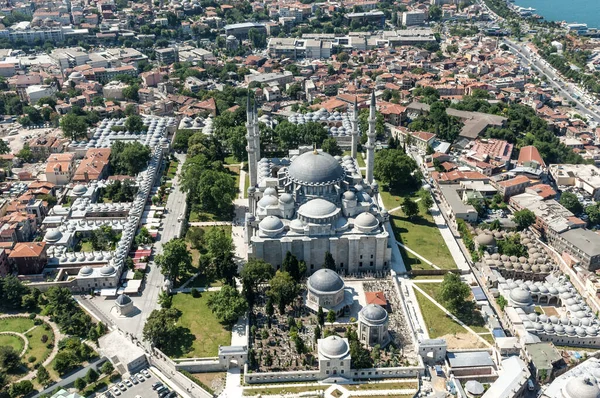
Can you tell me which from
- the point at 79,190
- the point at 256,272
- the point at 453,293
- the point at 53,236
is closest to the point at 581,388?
the point at 453,293

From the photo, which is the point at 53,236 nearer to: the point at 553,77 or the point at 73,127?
the point at 73,127

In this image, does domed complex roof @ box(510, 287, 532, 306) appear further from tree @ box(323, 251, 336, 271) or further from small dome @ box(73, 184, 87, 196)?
small dome @ box(73, 184, 87, 196)

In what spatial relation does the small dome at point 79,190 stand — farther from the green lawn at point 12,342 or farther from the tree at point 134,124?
the green lawn at point 12,342

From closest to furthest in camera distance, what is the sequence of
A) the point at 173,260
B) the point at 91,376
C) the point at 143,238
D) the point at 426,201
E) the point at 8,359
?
the point at 91,376
the point at 8,359
the point at 173,260
the point at 143,238
the point at 426,201

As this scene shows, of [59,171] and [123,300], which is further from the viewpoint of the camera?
[59,171]

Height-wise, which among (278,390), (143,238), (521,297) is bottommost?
(278,390)

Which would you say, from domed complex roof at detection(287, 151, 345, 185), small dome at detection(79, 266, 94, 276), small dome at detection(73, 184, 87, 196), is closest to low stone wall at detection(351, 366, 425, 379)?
domed complex roof at detection(287, 151, 345, 185)

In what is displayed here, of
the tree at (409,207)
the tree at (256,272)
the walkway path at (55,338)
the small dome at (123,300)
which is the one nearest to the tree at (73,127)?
the walkway path at (55,338)
